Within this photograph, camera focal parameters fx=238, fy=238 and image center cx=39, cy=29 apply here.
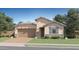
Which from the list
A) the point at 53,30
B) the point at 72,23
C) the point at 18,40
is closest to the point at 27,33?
the point at 18,40

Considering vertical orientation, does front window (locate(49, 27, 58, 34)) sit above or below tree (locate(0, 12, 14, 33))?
below

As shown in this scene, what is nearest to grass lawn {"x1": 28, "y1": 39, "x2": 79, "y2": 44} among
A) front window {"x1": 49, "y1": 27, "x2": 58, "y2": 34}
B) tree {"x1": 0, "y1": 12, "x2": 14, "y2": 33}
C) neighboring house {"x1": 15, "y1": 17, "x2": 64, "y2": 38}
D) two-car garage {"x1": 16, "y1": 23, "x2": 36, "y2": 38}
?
neighboring house {"x1": 15, "y1": 17, "x2": 64, "y2": 38}

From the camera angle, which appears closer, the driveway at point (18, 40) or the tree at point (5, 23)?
the tree at point (5, 23)

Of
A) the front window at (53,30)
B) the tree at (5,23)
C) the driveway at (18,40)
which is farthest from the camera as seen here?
the front window at (53,30)

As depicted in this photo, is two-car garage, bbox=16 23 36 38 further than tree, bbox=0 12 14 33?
Yes

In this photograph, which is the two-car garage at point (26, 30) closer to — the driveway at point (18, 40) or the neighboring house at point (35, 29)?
the neighboring house at point (35, 29)

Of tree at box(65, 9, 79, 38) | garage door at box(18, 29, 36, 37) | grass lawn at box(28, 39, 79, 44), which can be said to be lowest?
grass lawn at box(28, 39, 79, 44)

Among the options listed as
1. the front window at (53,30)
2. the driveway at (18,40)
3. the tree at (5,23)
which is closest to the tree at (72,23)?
the front window at (53,30)

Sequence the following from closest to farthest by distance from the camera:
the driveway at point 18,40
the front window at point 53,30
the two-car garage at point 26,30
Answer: the driveway at point 18,40 < the two-car garage at point 26,30 < the front window at point 53,30

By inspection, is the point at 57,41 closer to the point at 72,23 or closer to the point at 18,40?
the point at 72,23

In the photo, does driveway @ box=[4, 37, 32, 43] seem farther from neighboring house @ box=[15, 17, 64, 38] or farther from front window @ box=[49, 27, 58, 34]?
front window @ box=[49, 27, 58, 34]

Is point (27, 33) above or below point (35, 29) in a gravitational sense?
below

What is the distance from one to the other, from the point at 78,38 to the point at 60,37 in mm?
1728

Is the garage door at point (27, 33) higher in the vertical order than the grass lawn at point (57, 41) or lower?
higher
